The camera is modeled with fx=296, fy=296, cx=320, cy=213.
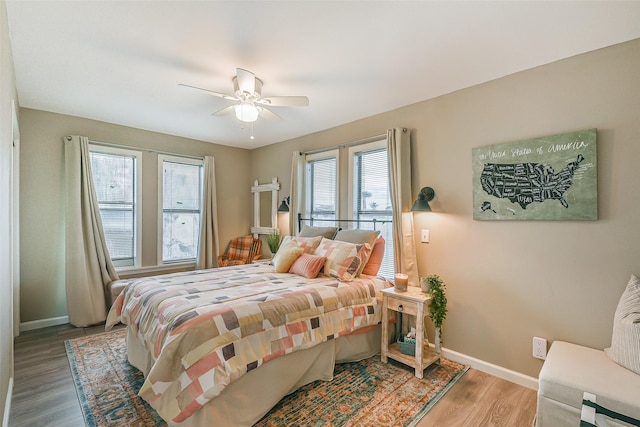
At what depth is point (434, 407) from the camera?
2127 millimetres

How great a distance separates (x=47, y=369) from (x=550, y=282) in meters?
4.31

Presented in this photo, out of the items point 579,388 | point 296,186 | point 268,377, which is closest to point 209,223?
point 296,186

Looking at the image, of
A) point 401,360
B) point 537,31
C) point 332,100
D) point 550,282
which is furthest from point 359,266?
point 537,31

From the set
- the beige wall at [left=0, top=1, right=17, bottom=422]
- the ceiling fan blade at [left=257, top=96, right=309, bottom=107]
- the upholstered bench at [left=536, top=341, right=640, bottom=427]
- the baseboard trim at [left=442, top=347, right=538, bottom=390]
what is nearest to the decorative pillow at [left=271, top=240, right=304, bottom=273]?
the ceiling fan blade at [left=257, top=96, right=309, bottom=107]

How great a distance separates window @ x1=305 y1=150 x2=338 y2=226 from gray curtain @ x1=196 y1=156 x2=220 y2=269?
165cm

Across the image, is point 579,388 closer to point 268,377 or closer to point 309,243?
point 268,377

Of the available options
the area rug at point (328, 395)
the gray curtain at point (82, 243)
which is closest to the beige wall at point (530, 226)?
the area rug at point (328, 395)

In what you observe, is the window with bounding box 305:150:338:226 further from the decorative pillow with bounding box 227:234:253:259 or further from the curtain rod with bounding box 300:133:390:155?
the decorative pillow with bounding box 227:234:253:259

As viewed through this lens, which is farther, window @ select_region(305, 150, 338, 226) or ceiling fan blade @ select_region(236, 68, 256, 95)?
window @ select_region(305, 150, 338, 226)

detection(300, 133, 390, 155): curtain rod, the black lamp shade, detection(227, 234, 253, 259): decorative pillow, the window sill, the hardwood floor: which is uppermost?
detection(300, 133, 390, 155): curtain rod

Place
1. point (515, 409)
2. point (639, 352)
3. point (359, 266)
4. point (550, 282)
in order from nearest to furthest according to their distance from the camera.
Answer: point (639, 352) < point (515, 409) < point (550, 282) < point (359, 266)

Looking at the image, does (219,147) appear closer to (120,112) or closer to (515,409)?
(120,112)

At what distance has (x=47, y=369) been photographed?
2.62 meters

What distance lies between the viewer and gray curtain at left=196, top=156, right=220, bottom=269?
477cm
